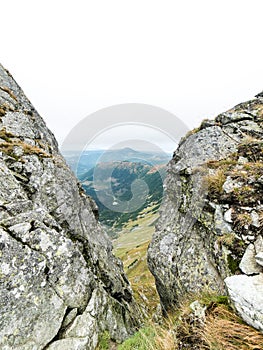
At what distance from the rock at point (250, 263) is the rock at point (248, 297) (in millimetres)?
864

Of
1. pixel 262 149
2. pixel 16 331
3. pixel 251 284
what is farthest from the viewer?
pixel 262 149

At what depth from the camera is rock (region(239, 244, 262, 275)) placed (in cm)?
748

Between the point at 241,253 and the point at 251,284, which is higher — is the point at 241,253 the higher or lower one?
the lower one

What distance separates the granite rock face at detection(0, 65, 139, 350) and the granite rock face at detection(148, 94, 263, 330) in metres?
4.75

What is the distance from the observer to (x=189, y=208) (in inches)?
596

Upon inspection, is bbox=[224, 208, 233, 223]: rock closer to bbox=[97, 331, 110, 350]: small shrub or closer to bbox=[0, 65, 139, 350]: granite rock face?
bbox=[0, 65, 139, 350]: granite rock face

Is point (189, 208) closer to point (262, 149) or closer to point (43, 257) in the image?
point (262, 149)

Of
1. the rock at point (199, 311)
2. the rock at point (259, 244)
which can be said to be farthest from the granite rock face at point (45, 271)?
the rock at point (259, 244)

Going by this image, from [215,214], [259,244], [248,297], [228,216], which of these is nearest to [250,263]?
[259,244]

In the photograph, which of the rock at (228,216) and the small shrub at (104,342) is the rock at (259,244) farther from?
the small shrub at (104,342)

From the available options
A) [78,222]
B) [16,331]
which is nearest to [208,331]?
[16,331]

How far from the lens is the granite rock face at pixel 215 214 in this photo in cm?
981

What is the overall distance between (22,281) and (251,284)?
857 cm

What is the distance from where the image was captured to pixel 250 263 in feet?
27.0
